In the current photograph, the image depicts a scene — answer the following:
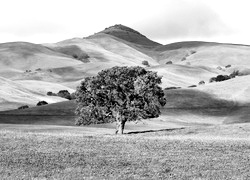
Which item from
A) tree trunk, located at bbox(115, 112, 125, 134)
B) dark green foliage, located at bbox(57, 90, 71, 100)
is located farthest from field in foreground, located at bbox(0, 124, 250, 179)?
dark green foliage, located at bbox(57, 90, 71, 100)

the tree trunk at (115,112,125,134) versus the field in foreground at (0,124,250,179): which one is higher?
the tree trunk at (115,112,125,134)

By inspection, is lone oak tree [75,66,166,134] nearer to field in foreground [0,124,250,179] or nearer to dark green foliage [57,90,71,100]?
field in foreground [0,124,250,179]

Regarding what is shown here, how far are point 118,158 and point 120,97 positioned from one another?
32.4 m

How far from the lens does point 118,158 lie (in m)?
30.7

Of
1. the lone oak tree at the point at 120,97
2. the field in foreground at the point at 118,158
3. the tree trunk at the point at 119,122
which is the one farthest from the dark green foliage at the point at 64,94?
the field in foreground at the point at 118,158

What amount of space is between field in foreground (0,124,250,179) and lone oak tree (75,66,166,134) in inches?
913

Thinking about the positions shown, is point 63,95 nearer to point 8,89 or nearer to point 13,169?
point 8,89

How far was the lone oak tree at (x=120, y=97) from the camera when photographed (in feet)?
205

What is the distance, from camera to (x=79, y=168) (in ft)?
90.2

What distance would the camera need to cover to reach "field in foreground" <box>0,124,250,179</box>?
85.9 ft

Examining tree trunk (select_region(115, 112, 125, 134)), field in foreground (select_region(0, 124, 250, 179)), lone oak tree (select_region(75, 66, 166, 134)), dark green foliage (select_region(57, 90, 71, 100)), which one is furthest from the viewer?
dark green foliage (select_region(57, 90, 71, 100))

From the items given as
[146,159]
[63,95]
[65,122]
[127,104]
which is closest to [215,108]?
[65,122]

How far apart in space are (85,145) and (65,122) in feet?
202

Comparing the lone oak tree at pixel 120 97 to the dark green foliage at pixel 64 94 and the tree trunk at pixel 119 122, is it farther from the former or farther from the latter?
the dark green foliage at pixel 64 94
